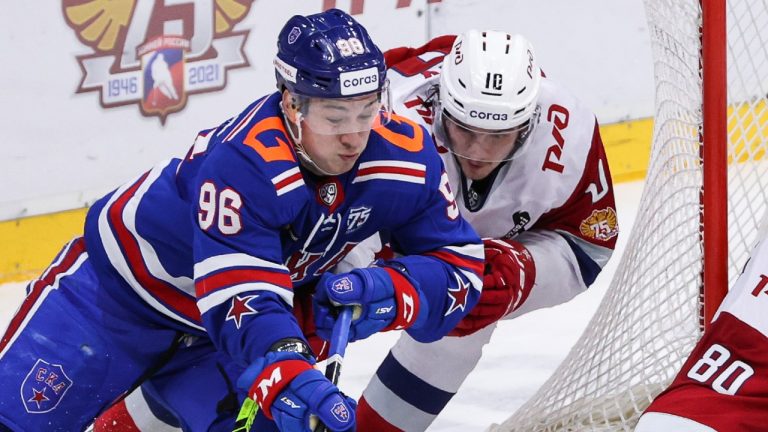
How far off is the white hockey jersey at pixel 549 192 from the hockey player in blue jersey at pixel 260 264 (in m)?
0.53

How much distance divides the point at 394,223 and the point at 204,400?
513mm

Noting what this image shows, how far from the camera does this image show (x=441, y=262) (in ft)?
9.52

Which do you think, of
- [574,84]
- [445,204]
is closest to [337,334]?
[445,204]

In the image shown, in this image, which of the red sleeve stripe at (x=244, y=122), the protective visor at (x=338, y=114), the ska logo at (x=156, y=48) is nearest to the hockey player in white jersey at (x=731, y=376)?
the protective visor at (x=338, y=114)

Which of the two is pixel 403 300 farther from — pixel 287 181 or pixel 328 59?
pixel 328 59

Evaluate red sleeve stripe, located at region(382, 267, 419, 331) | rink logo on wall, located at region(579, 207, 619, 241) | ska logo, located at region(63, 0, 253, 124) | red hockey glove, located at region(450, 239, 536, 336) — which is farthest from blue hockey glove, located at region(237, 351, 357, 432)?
ska logo, located at region(63, 0, 253, 124)

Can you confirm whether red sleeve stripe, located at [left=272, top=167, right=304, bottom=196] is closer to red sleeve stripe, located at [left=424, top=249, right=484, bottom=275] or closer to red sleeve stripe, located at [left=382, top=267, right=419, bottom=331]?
red sleeve stripe, located at [left=382, top=267, right=419, bottom=331]

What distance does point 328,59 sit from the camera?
8.76ft

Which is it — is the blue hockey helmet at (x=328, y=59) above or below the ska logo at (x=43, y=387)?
above

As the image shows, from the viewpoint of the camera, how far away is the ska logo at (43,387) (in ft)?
9.84

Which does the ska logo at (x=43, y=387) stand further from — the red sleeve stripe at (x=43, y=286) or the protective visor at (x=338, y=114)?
the protective visor at (x=338, y=114)

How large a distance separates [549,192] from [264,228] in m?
0.97

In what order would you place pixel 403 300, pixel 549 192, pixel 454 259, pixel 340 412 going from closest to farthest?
pixel 340 412 < pixel 403 300 < pixel 454 259 < pixel 549 192

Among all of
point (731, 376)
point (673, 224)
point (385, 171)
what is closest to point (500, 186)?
point (673, 224)
